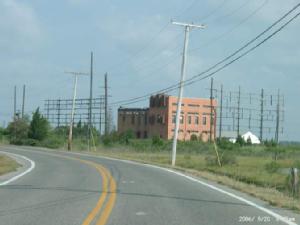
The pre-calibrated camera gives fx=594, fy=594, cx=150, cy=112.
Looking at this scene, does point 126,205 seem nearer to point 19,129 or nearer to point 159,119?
point 19,129

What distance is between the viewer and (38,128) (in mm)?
95438

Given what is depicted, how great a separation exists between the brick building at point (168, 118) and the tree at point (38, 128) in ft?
120

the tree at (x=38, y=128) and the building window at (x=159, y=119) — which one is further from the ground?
the building window at (x=159, y=119)

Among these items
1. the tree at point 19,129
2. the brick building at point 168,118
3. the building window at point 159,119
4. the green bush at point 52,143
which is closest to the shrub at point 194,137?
the brick building at point 168,118

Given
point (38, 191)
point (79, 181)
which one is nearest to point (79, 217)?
point (38, 191)

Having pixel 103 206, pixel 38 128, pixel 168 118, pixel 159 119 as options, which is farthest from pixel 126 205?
pixel 159 119

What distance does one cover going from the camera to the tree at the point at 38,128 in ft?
311

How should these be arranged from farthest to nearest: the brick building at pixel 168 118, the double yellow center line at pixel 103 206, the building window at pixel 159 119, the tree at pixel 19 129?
the building window at pixel 159 119 → the brick building at pixel 168 118 → the tree at pixel 19 129 → the double yellow center line at pixel 103 206

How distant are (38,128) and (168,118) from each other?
37798 millimetres

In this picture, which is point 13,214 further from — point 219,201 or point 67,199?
point 219,201

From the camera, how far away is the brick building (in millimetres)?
127750

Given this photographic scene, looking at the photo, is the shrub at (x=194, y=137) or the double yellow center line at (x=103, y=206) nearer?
the double yellow center line at (x=103, y=206)

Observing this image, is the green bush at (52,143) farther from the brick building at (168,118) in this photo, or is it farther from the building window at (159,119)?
the building window at (159,119)

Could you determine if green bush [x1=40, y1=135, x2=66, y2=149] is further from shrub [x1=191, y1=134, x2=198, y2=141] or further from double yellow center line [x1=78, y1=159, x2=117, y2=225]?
double yellow center line [x1=78, y1=159, x2=117, y2=225]
